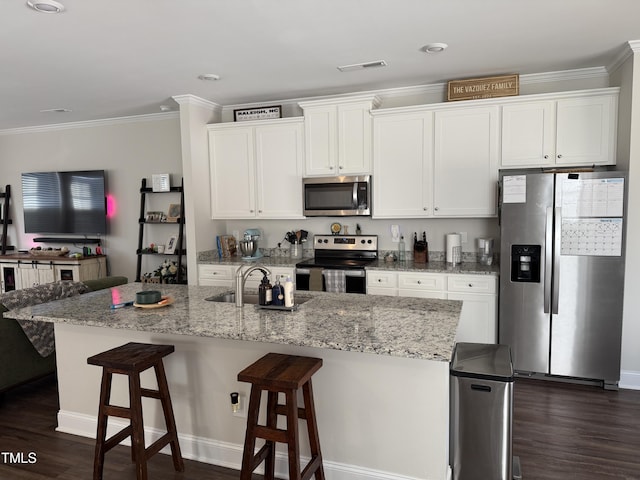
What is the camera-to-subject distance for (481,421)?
2.18 meters

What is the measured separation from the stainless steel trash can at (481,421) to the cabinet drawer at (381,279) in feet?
6.03

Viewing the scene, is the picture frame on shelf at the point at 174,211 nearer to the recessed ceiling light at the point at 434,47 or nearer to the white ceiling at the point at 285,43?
the white ceiling at the point at 285,43

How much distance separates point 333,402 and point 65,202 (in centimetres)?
530

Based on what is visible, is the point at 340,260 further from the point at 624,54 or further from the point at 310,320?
the point at 624,54

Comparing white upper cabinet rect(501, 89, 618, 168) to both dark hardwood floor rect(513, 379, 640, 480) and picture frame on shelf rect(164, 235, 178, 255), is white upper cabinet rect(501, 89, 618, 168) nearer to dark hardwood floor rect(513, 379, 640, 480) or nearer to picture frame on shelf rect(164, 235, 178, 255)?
dark hardwood floor rect(513, 379, 640, 480)

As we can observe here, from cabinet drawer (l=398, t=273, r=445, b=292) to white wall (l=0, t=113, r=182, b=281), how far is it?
10.1ft

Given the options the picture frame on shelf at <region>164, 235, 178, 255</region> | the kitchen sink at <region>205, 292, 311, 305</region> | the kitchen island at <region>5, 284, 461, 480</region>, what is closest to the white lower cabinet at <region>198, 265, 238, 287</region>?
the picture frame on shelf at <region>164, 235, 178, 255</region>

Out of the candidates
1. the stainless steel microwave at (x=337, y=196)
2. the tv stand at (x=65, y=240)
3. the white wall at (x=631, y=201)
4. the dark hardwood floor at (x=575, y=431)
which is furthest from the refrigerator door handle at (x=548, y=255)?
the tv stand at (x=65, y=240)

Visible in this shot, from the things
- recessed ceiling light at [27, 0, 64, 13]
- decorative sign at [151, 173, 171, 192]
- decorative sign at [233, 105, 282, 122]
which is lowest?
decorative sign at [151, 173, 171, 192]

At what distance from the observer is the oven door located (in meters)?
4.19

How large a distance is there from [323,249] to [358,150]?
45.6 inches

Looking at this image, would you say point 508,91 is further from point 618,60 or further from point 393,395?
point 393,395

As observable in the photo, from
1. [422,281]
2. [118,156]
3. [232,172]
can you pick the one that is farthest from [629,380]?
[118,156]

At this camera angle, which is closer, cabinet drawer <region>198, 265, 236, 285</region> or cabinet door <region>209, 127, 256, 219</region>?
cabinet drawer <region>198, 265, 236, 285</region>
